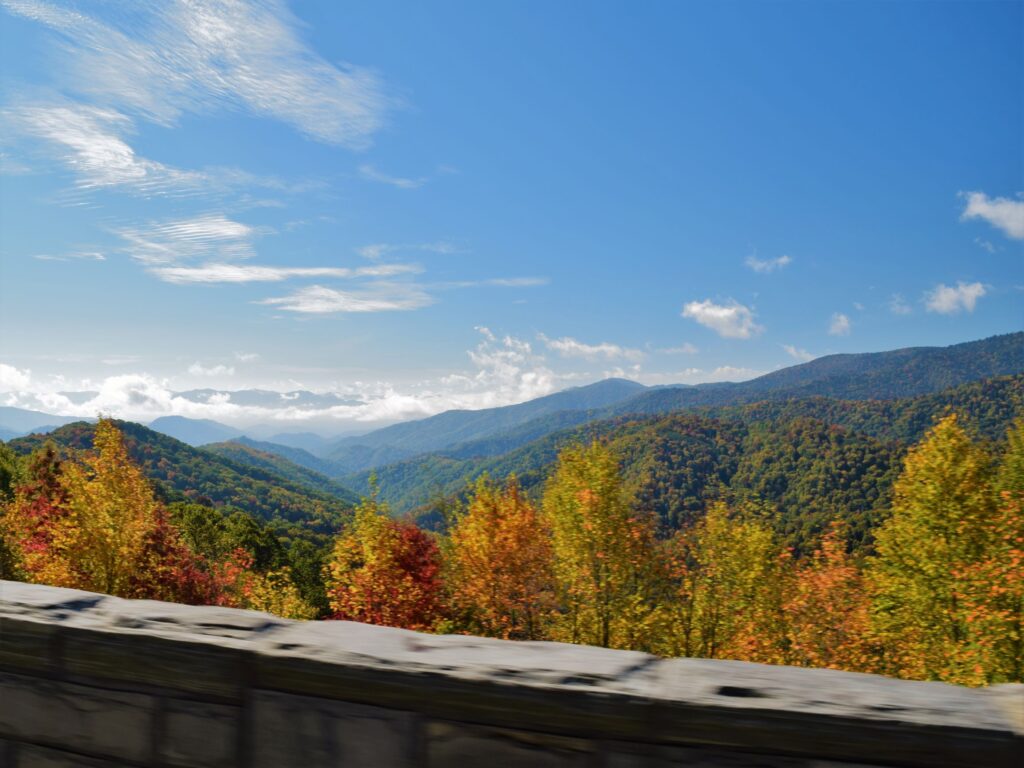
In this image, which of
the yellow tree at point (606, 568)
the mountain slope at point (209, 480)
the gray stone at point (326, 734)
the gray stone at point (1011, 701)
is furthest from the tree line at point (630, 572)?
the mountain slope at point (209, 480)

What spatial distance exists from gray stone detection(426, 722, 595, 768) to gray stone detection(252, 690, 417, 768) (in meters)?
0.09

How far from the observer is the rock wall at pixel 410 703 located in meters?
1.81

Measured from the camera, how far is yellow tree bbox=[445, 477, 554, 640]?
74.7 feet

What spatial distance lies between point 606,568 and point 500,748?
2161 cm

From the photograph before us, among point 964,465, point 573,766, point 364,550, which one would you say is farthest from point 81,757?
point 964,465

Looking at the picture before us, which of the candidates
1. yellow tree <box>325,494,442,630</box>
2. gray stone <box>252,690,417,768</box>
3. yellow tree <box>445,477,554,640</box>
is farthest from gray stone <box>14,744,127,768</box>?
yellow tree <box>445,477,554,640</box>

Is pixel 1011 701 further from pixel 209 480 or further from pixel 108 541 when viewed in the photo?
pixel 209 480

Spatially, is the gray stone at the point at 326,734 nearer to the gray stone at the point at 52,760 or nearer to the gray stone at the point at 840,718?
the gray stone at the point at 52,760

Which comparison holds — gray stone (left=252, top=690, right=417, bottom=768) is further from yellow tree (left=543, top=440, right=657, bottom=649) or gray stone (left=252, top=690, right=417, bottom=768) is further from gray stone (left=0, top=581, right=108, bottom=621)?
yellow tree (left=543, top=440, right=657, bottom=649)

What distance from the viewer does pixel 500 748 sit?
2.02m

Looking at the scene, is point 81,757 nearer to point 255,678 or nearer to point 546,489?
point 255,678

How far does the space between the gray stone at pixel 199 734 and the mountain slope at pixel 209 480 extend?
408ft

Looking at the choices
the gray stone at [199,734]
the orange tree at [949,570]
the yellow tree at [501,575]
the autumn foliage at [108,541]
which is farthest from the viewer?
the yellow tree at [501,575]

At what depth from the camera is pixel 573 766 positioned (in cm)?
197
